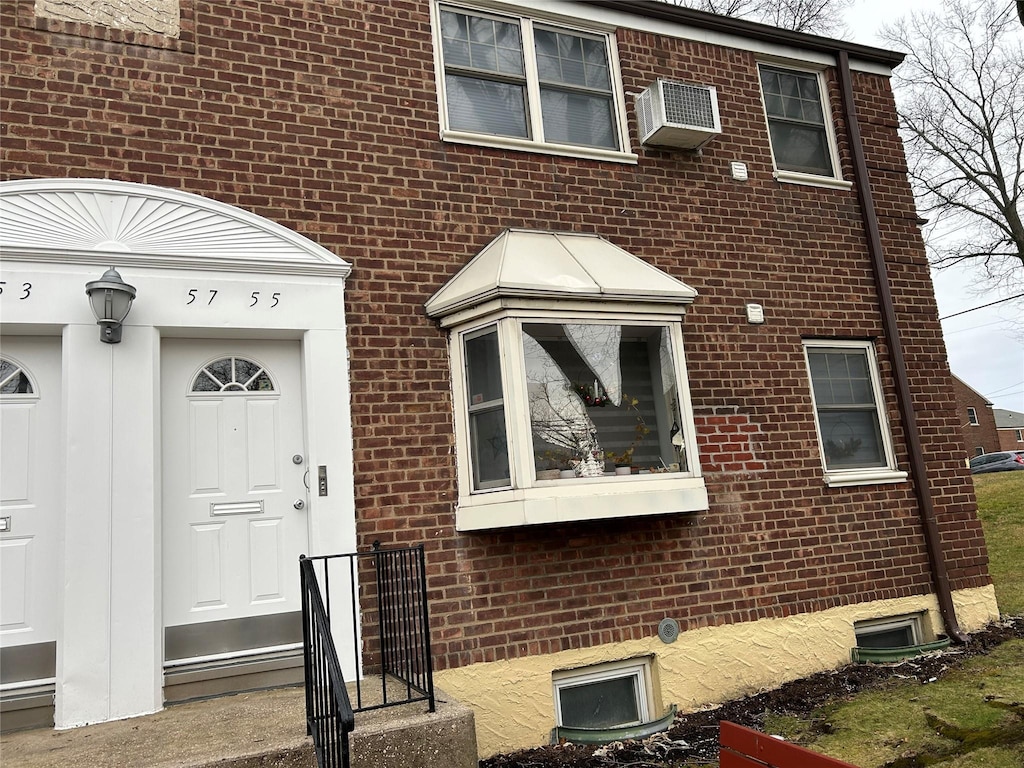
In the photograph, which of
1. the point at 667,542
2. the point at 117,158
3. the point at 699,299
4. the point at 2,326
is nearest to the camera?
the point at 2,326

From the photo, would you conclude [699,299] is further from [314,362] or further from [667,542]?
[314,362]

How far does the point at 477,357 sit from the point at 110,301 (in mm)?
2384

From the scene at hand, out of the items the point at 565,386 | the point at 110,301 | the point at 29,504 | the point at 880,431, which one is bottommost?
the point at 29,504

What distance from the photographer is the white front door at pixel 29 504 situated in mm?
4438

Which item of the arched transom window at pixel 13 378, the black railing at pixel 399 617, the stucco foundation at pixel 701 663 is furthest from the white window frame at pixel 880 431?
the arched transom window at pixel 13 378

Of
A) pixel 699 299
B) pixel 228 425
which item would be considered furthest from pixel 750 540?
pixel 228 425

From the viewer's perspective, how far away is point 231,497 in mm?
4965

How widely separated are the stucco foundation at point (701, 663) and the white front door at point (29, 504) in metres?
2.43

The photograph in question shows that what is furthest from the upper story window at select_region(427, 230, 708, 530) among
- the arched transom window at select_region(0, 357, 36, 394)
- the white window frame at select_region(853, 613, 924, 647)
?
the arched transom window at select_region(0, 357, 36, 394)

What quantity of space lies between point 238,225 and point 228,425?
1.35m

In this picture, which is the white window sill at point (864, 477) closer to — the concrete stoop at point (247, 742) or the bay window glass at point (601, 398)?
the bay window glass at point (601, 398)

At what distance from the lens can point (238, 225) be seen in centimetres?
517

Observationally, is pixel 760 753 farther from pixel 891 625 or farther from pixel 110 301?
pixel 891 625

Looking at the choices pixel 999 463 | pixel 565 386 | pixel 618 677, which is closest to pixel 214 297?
pixel 565 386
